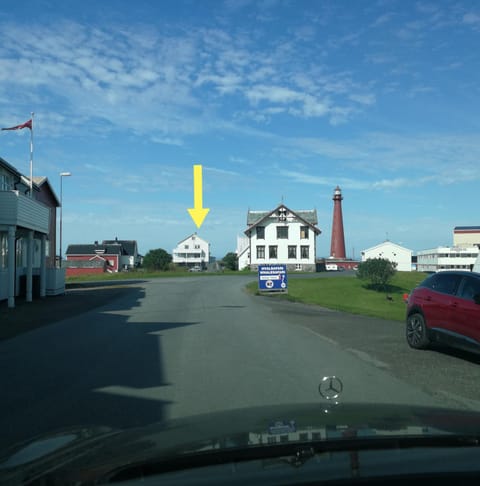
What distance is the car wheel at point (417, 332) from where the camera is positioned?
11164 millimetres

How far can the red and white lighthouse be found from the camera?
272 ft

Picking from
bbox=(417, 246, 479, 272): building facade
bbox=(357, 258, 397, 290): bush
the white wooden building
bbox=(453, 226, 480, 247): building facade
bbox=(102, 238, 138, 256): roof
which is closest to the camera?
bbox=(357, 258, 397, 290): bush

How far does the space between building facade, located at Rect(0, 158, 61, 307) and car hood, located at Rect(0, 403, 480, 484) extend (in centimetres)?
2045

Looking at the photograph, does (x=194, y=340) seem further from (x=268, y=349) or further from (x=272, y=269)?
(x=272, y=269)

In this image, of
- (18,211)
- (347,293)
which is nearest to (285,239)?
(347,293)

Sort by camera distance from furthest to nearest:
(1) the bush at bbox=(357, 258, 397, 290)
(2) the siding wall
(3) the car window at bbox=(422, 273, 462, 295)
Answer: (1) the bush at bbox=(357, 258, 397, 290) → (2) the siding wall → (3) the car window at bbox=(422, 273, 462, 295)

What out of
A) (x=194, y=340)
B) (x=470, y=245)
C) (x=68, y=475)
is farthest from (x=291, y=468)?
(x=470, y=245)

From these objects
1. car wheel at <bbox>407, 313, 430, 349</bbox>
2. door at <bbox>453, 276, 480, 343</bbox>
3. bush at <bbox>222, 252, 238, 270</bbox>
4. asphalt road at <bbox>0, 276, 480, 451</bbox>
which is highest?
bush at <bbox>222, 252, 238, 270</bbox>

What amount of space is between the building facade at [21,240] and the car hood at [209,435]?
20.5 metres

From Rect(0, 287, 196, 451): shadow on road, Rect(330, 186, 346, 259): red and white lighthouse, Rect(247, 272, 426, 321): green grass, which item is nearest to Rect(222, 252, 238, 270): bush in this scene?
Rect(330, 186, 346, 259): red and white lighthouse

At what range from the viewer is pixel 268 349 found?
1162 cm

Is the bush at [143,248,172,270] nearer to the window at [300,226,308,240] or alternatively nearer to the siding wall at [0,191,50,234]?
the window at [300,226,308,240]

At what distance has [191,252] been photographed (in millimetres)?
131875

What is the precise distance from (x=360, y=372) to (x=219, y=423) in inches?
224
